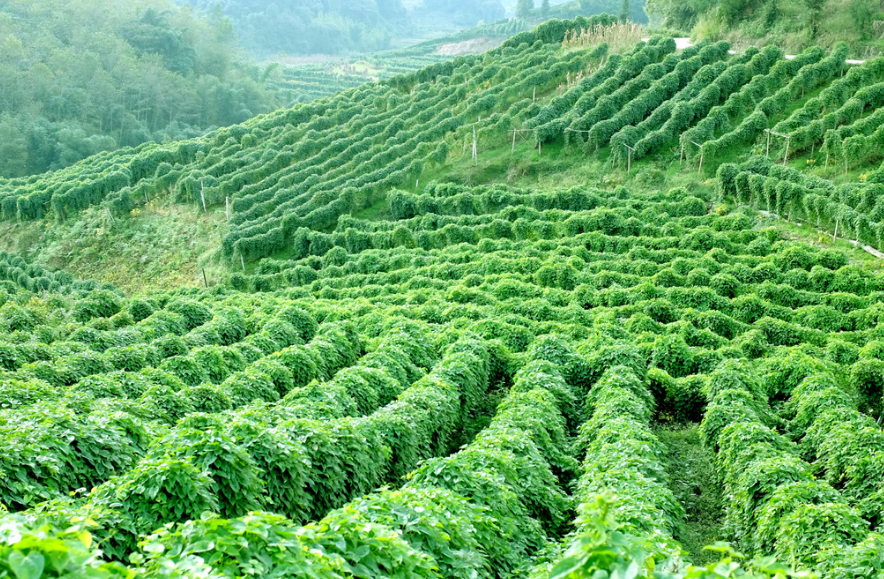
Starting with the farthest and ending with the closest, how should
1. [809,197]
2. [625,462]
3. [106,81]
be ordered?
[106,81] → [809,197] → [625,462]

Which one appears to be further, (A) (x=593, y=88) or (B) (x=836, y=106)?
(A) (x=593, y=88)

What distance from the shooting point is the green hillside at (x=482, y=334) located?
8.80 metres

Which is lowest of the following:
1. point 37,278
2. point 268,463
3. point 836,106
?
point 37,278

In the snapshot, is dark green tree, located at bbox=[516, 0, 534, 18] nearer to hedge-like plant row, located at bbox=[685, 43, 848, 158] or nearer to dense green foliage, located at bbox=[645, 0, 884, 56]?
dense green foliage, located at bbox=[645, 0, 884, 56]

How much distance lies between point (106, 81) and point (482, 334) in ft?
302

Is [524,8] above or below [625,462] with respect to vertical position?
above

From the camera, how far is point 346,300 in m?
30.7

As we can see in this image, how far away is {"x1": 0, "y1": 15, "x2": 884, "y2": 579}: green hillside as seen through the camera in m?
8.80

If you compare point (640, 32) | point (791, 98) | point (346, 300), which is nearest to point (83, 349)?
point (346, 300)

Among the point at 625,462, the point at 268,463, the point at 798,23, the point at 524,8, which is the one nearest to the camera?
the point at 268,463

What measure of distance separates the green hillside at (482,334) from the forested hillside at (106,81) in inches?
1117

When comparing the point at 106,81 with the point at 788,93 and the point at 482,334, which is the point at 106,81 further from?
the point at 482,334

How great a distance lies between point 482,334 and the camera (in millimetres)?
→ 22000

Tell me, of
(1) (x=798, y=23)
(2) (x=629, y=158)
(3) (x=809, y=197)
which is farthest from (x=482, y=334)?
(1) (x=798, y=23)
